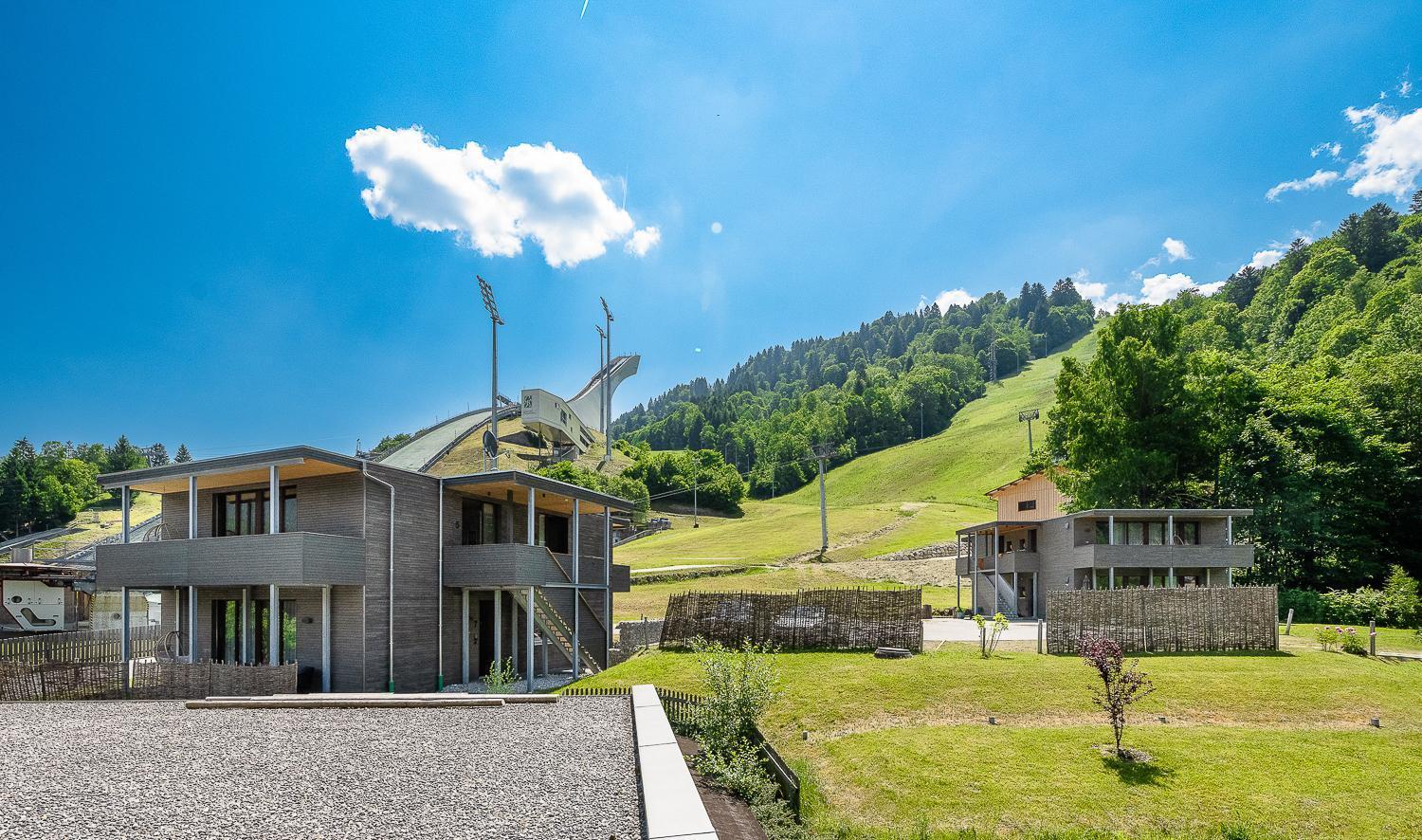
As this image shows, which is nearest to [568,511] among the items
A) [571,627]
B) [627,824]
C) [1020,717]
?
[571,627]

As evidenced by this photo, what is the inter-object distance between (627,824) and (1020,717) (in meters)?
10.6

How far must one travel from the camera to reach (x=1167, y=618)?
68.5ft

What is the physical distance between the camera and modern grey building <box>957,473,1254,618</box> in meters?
33.7

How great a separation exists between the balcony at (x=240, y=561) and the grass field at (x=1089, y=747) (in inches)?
279

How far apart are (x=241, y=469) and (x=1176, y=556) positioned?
35767 millimetres

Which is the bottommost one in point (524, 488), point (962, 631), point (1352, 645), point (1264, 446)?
point (962, 631)

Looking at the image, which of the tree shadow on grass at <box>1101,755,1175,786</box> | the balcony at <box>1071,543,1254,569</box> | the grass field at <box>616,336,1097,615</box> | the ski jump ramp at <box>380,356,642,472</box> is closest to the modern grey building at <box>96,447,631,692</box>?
the tree shadow on grass at <box>1101,755,1175,786</box>

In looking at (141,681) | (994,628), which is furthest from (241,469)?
(994,628)

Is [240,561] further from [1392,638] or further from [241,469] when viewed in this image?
[1392,638]

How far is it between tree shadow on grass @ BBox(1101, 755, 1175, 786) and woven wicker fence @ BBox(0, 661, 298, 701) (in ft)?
50.1

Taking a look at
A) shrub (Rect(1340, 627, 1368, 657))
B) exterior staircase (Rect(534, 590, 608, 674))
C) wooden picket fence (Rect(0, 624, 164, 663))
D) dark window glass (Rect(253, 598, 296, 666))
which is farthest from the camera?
exterior staircase (Rect(534, 590, 608, 674))

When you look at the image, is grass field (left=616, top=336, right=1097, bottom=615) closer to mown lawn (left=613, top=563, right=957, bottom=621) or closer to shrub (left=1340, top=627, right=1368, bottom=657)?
mown lawn (left=613, top=563, right=957, bottom=621)

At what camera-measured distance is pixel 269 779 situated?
8.80 metres

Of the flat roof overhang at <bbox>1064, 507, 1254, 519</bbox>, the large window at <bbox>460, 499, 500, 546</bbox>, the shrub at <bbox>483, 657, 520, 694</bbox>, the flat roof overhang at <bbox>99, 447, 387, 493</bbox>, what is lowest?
the shrub at <bbox>483, 657, 520, 694</bbox>
